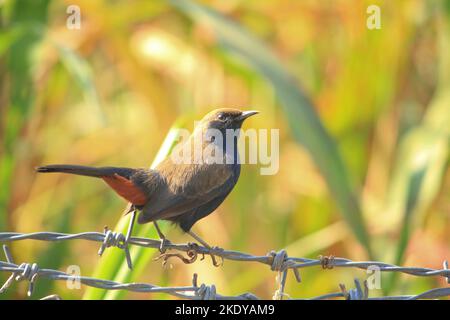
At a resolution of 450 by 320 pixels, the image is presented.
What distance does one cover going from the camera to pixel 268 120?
21.0 feet

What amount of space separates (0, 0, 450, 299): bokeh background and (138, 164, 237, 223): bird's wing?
125cm

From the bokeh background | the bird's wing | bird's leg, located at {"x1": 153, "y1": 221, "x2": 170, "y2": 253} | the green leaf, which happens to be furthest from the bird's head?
the green leaf

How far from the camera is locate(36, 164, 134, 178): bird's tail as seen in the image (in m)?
3.15

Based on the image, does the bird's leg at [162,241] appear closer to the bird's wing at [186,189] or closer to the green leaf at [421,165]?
the bird's wing at [186,189]

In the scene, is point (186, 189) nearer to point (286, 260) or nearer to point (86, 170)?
point (86, 170)

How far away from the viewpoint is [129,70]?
6.18 m

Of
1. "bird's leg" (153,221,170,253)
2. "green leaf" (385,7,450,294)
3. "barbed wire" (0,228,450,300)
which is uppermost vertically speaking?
"green leaf" (385,7,450,294)

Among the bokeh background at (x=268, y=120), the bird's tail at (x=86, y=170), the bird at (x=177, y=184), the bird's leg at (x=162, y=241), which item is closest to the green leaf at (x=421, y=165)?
the bokeh background at (x=268, y=120)

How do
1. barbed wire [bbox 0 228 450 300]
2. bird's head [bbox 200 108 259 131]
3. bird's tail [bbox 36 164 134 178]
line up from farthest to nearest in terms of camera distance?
1. bird's head [bbox 200 108 259 131]
2. bird's tail [bbox 36 164 134 178]
3. barbed wire [bbox 0 228 450 300]

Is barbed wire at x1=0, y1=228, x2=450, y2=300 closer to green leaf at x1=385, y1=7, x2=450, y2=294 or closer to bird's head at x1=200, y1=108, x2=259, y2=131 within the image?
bird's head at x1=200, y1=108, x2=259, y2=131

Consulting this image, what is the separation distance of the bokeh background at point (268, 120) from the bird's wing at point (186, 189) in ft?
4.10

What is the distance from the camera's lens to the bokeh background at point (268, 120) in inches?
201
